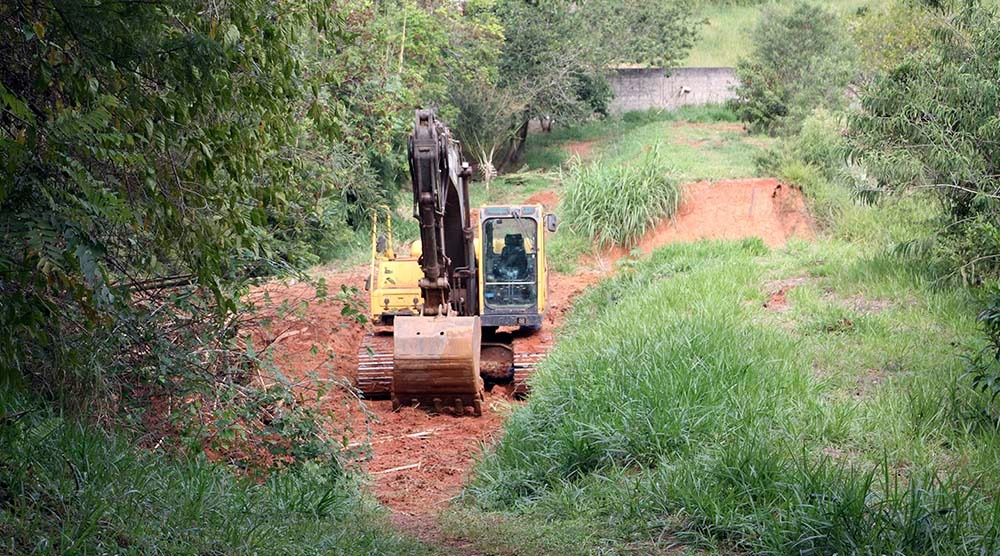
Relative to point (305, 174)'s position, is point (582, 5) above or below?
above

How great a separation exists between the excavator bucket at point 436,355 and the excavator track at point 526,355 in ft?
3.30

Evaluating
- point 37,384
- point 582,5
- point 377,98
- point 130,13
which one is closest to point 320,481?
point 37,384

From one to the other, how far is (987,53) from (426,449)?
8110 mm

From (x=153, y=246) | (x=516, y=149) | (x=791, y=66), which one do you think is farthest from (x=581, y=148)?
(x=153, y=246)

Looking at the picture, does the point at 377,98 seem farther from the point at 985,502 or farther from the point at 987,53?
the point at 985,502

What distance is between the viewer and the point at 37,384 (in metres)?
6.49

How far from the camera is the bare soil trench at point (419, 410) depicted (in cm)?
945

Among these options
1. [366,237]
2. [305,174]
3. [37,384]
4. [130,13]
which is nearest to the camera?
[130,13]

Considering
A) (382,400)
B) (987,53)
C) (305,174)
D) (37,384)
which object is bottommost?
(382,400)

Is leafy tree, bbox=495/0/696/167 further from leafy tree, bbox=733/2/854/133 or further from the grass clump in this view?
the grass clump

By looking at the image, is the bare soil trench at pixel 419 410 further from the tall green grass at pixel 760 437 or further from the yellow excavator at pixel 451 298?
the tall green grass at pixel 760 437

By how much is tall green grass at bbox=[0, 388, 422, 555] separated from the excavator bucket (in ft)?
16.3

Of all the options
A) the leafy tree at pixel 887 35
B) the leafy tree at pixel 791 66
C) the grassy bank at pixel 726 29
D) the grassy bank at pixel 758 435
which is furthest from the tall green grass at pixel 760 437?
the grassy bank at pixel 726 29

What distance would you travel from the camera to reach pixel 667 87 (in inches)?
1652
